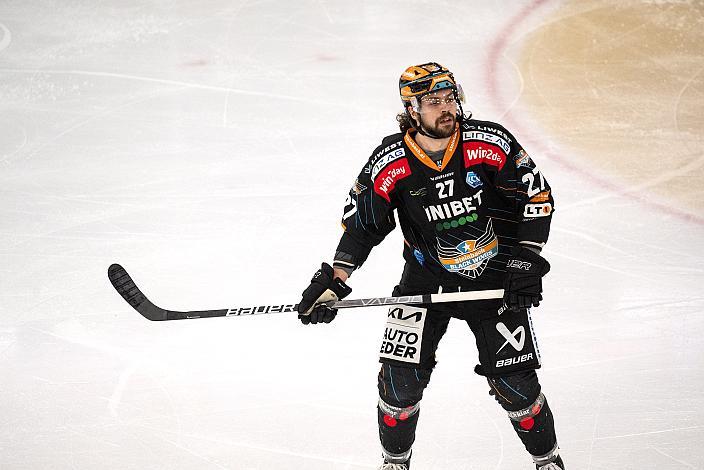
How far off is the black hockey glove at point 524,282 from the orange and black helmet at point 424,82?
552 mm

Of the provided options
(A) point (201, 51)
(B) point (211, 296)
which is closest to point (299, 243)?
(B) point (211, 296)

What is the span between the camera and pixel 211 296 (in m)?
4.80

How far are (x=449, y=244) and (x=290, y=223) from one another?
6.69 feet

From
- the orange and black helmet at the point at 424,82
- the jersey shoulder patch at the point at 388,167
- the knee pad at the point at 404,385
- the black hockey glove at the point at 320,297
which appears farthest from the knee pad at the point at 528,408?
the orange and black helmet at the point at 424,82

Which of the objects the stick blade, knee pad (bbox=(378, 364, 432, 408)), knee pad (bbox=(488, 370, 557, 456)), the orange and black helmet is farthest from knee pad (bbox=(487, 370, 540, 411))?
the stick blade

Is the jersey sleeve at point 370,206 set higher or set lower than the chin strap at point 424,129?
lower

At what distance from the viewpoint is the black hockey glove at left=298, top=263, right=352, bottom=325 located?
3.31m

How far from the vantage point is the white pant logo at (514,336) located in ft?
10.9

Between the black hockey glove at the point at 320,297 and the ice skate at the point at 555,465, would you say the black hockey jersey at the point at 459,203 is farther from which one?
the ice skate at the point at 555,465

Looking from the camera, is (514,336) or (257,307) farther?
(257,307)

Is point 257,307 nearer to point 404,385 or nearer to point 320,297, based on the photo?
point 320,297

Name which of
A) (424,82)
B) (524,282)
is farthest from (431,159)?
(524,282)

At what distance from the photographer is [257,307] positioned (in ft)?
11.5

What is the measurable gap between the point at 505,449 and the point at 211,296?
162 centimetres
